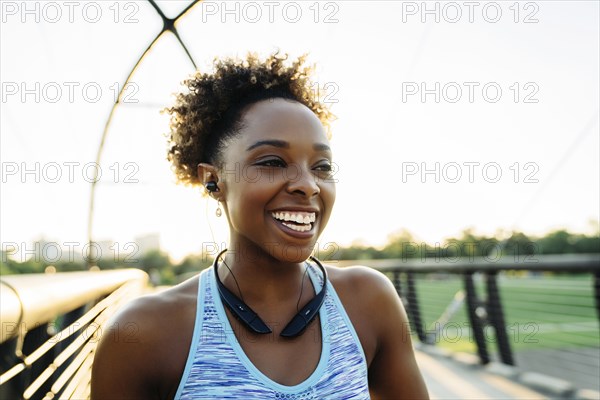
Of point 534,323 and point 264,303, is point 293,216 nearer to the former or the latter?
point 264,303

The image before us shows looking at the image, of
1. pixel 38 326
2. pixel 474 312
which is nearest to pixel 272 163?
pixel 38 326

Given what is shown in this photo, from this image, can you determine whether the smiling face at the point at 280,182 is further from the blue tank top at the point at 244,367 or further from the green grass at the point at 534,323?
the green grass at the point at 534,323

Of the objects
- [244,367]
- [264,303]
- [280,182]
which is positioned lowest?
[244,367]

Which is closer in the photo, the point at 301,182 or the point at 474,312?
the point at 301,182

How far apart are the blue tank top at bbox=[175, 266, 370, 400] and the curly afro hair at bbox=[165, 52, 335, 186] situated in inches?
17.8

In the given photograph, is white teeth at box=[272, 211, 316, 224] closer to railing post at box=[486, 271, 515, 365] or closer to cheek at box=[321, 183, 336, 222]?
cheek at box=[321, 183, 336, 222]

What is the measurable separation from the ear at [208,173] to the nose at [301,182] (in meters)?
0.28

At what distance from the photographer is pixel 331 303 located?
4.95ft

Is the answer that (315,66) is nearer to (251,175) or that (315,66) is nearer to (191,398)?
(251,175)

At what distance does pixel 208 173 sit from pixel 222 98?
22cm

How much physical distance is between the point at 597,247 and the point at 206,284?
46438mm

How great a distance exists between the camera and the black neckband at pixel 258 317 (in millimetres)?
1391

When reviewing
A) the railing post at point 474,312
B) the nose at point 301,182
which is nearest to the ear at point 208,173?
the nose at point 301,182

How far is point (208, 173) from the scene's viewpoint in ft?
5.34
